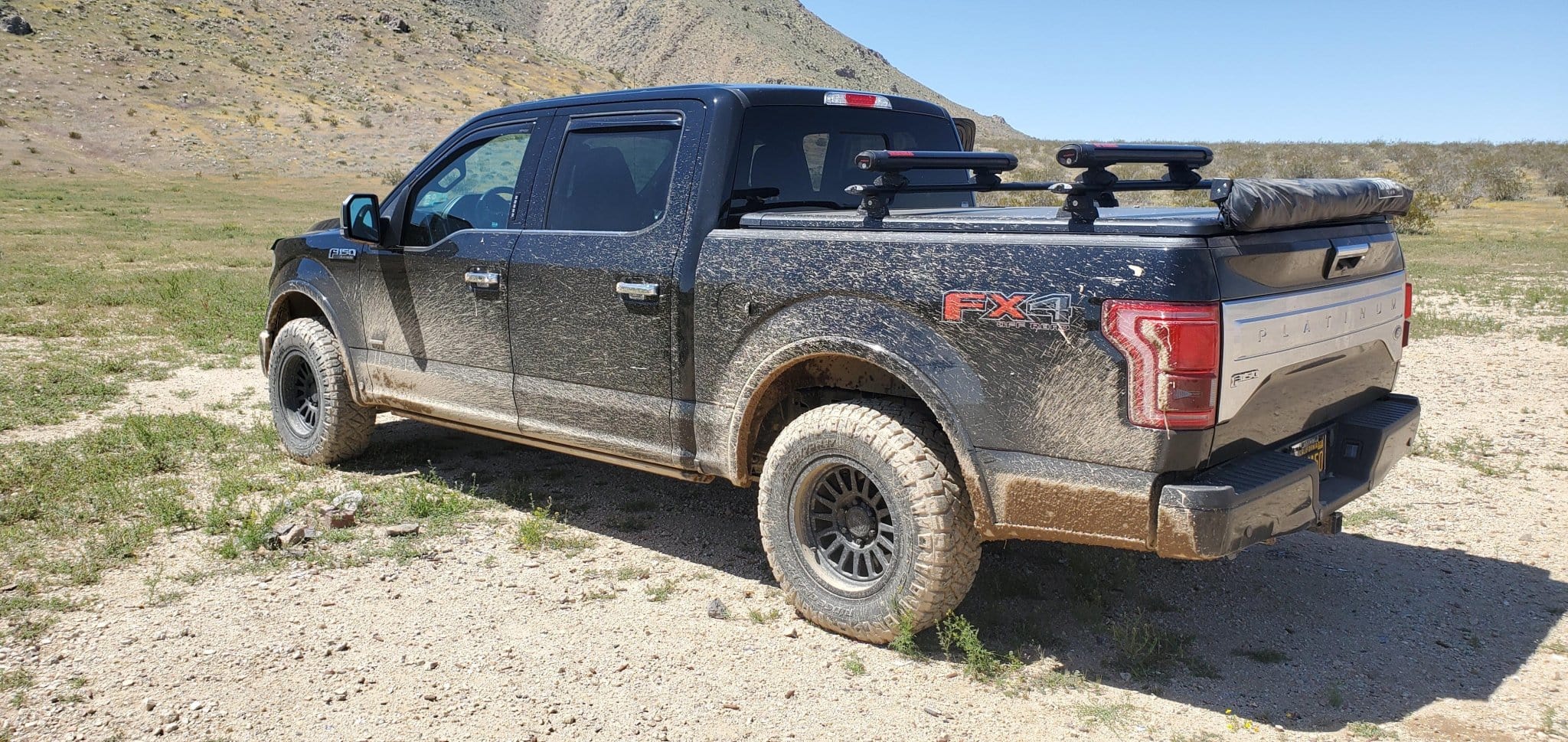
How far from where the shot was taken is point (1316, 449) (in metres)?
3.85

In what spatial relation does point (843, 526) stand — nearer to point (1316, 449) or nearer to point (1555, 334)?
point (1316, 449)

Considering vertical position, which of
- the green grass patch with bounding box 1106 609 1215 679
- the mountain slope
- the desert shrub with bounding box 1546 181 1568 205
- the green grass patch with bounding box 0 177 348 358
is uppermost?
the mountain slope

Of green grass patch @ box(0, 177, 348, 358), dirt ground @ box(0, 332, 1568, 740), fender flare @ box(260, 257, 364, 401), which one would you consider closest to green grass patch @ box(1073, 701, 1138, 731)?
dirt ground @ box(0, 332, 1568, 740)

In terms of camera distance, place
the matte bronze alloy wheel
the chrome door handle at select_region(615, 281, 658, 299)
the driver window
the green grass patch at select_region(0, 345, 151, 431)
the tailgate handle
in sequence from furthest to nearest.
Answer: the green grass patch at select_region(0, 345, 151, 431) → the driver window → the chrome door handle at select_region(615, 281, 658, 299) → the matte bronze alloy wheel → the tailgate handle

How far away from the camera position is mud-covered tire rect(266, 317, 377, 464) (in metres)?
6.04

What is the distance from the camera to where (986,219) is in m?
3.71

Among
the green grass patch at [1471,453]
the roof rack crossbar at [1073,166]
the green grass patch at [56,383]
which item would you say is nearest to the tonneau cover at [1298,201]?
the roof rack crossbar at [1073,166]

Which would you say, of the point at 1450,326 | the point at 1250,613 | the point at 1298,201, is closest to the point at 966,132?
the point at 1298,201

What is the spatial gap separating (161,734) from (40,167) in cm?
3935

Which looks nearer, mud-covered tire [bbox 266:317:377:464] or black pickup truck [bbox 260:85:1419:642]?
black pickup truck [bbox 260:85:1419:642]

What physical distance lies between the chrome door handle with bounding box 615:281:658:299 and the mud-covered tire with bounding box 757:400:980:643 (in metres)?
0.77

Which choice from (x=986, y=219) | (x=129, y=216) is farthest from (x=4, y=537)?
(x=129, y=216)

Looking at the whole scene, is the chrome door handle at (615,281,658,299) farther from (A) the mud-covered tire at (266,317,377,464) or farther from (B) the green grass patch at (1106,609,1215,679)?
(A) the mud-covered tire at (266,317,377,464)

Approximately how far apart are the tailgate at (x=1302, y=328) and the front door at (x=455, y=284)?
3068 millimetres
